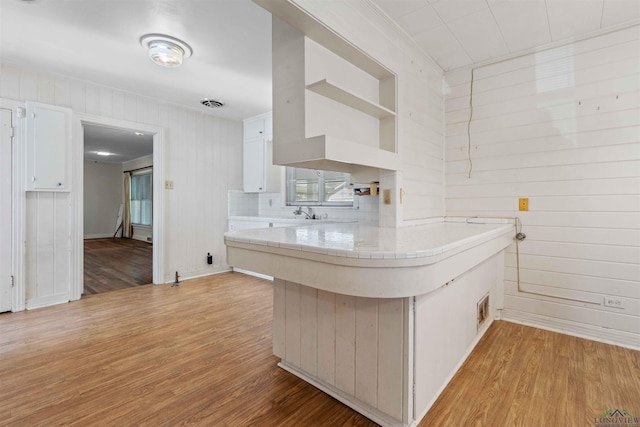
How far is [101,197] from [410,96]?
9.86m

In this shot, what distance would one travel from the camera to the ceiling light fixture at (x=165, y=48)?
2.43 metres

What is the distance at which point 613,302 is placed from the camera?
2.32 meters

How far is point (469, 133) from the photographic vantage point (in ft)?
9.79

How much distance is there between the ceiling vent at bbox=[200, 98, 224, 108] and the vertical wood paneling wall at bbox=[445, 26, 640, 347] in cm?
303

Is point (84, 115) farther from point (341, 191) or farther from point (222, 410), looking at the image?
point (222, 410)

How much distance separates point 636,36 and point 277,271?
10.5ft

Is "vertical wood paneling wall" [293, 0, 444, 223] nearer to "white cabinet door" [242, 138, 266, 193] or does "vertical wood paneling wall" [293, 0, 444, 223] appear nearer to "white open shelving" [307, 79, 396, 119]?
"white open shelving" [307, 79, 396, 119]

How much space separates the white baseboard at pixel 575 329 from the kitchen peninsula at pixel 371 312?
1.22 m

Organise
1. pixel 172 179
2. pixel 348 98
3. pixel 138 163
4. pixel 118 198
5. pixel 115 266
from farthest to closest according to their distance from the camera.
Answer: pixel 118 198 < pixel 138 163 < pixel 115 266 < pixel 172 179 < pixel 348 98

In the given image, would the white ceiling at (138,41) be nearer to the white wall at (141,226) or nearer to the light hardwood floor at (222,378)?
the light hardwood floor at (222,378)

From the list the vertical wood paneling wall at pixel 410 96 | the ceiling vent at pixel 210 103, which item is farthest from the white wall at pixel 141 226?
the vertical wood paneling wall at pixel 410 96

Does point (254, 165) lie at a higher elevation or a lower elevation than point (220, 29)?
lower

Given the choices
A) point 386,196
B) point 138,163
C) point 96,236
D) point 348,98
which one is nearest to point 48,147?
point 348,98

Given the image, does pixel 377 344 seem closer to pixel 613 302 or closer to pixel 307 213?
pixel 613 302
